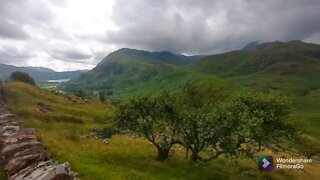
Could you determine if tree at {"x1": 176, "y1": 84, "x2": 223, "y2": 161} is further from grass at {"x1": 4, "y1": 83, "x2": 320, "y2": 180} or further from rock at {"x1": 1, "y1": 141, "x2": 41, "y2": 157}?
rock at {"x1": 1, "y1": 141, "x2": 41, "y2": 157}

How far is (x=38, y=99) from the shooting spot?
117m

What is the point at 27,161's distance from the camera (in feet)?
137

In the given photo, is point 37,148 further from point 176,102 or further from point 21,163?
point 176,102

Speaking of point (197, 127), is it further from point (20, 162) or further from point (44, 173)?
point (20, 162)

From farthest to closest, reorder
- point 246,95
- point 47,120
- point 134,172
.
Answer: point 47,120 → point 246,95 → point 134,172

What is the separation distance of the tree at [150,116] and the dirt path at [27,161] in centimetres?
1342

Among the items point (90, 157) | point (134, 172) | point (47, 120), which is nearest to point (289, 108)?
point (134, 172)

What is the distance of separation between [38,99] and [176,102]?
79.0 meters

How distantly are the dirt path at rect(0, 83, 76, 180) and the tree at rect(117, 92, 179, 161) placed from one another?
13.4 m

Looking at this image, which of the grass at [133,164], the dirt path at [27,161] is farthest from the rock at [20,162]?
the grass at [133,164]

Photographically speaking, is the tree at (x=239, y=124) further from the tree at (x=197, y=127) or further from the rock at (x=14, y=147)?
the rock at (x=14, y=147)

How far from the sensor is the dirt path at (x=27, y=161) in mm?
34906

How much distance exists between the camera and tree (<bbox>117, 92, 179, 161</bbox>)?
5144cm

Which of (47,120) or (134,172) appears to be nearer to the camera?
(134,172)
